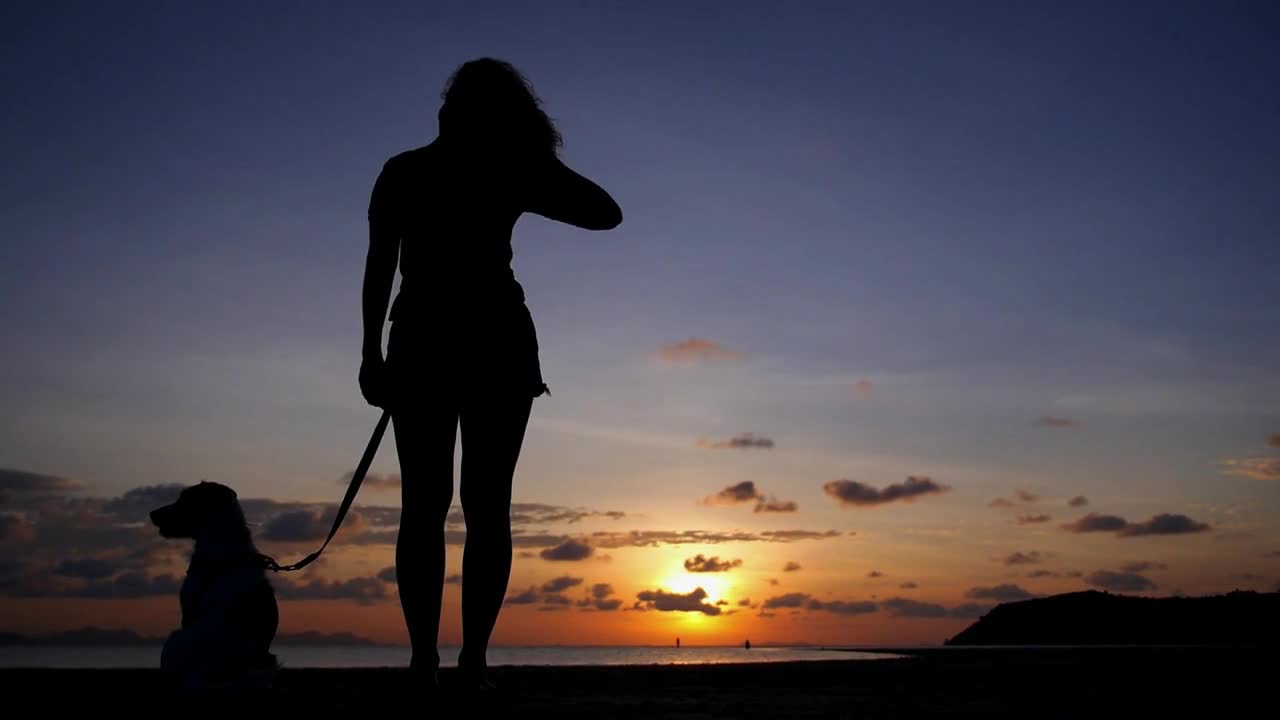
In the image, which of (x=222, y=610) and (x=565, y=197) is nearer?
(x=222, y=610)

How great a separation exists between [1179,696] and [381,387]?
3260mm

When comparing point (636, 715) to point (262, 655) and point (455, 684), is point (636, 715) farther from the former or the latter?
point (262, 655)

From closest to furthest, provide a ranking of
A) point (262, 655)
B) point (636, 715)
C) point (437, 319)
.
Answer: point (636, 715) < point (262, 655) < point (437, 319)

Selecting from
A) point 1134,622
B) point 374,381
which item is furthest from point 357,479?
point 1134,622

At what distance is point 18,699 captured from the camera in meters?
3.40

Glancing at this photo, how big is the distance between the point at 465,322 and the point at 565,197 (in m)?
0.61

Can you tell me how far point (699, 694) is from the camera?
3781 millimetres

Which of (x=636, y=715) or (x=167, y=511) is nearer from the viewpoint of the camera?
(x=636, y=715)

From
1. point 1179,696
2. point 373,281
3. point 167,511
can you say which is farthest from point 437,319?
point 1179,696

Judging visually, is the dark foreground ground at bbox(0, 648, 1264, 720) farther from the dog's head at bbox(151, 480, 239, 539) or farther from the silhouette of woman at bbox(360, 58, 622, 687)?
the dog's head at bbox(151, 480, 239, 539)

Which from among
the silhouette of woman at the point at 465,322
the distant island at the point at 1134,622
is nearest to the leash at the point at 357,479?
the silhouette of woman at the point at 465,322

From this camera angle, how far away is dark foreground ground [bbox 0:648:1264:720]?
3033mm

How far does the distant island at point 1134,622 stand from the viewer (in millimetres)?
34438

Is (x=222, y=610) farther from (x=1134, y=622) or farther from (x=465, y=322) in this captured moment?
(x=1134, y=622)
